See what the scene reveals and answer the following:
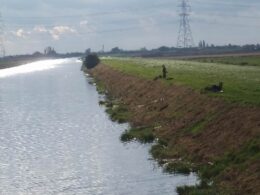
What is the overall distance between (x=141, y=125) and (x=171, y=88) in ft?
33.2

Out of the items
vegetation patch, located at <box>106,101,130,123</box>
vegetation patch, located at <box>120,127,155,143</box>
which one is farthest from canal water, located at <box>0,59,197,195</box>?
vegetation patch, located at <box>106,101,130,123</box>

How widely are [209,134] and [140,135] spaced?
720cm

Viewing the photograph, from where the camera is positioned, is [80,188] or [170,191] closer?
[170,191]

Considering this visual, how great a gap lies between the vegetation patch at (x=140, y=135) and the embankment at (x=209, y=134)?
21.0 inches

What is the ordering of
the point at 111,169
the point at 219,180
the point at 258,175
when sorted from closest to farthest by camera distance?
the point at 258,175
the point at 219,180
the point at 111,169

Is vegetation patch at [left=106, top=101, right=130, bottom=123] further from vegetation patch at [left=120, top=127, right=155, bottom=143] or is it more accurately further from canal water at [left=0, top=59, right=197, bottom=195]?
vegetation patch at [left=120, top=127, right=155, bottom=143]

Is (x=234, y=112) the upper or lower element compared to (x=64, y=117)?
upper

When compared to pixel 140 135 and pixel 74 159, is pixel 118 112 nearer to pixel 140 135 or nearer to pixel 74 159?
pixel 140 135

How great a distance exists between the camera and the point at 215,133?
29016 millimetres

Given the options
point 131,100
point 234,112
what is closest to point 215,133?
point 234,112

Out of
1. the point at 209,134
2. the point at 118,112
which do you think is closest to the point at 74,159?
the point at 209,134

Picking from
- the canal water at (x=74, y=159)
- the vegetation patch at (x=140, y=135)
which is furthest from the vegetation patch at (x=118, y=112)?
the vegetation patch at (x=140, y=135)

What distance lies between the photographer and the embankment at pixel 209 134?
22438mm

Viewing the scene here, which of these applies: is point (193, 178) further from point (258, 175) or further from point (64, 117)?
point (64, 117)
